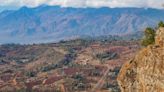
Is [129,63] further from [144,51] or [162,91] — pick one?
[162,91]

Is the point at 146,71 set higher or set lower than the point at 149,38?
lower

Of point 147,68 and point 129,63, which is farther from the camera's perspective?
point 129,63

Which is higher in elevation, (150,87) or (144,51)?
(144,51)

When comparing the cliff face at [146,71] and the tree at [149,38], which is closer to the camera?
the cliff face at [146,71]

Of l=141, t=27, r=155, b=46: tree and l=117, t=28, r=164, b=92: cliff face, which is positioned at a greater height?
l=141, t=27, r=155, b=46: tree

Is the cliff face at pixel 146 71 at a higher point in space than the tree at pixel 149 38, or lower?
lower

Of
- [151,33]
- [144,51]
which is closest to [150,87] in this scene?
[144,51]

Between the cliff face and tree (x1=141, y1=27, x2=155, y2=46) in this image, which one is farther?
tree (x1=141, y1=27, x2=155, y2=46)

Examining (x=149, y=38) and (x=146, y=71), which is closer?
(x=146, y=71)
